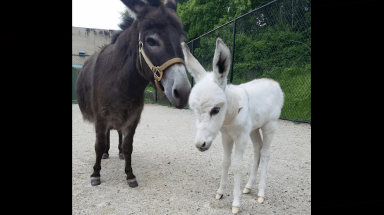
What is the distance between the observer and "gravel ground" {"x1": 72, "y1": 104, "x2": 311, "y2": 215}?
206 cm

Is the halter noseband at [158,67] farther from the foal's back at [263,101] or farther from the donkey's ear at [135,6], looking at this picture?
the foal's back at [263,101]

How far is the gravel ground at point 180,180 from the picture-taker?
81.1 inches

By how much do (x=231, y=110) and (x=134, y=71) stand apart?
1202 millimetres

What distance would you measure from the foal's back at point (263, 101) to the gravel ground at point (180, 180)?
86cm

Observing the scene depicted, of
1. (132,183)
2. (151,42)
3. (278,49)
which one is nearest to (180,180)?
(132,183)

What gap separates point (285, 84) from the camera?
14.4 ft

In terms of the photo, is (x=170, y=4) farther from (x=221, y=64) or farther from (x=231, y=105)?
(x=231, y=105)

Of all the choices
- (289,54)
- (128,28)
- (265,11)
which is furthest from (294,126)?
(128,28)

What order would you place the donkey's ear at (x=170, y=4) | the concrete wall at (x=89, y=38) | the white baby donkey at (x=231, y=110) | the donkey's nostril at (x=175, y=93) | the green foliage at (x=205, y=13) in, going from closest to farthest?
the white baby donkey at (x=231, y=110)
the donkey's nostril at (x=175, y=93)
the donkey's ear at (x=170, y=4)
the concrete wall at (x=89, y=38)
the green foliage at (x=205, y=13)

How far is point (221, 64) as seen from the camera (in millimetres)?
1535

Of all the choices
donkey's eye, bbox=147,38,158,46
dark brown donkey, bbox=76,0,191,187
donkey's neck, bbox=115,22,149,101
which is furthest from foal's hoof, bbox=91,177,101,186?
donkey's eye, bbox=147,38,158,46

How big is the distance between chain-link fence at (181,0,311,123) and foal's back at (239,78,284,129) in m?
1.81

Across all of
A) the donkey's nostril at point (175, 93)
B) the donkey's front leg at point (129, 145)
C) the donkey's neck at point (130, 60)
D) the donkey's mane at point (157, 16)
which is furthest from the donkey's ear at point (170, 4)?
the donkey's front leg at point (129, 145)

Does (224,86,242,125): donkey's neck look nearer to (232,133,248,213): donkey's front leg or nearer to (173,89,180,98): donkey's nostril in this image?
(232,133,248,213): donkey's front leg
